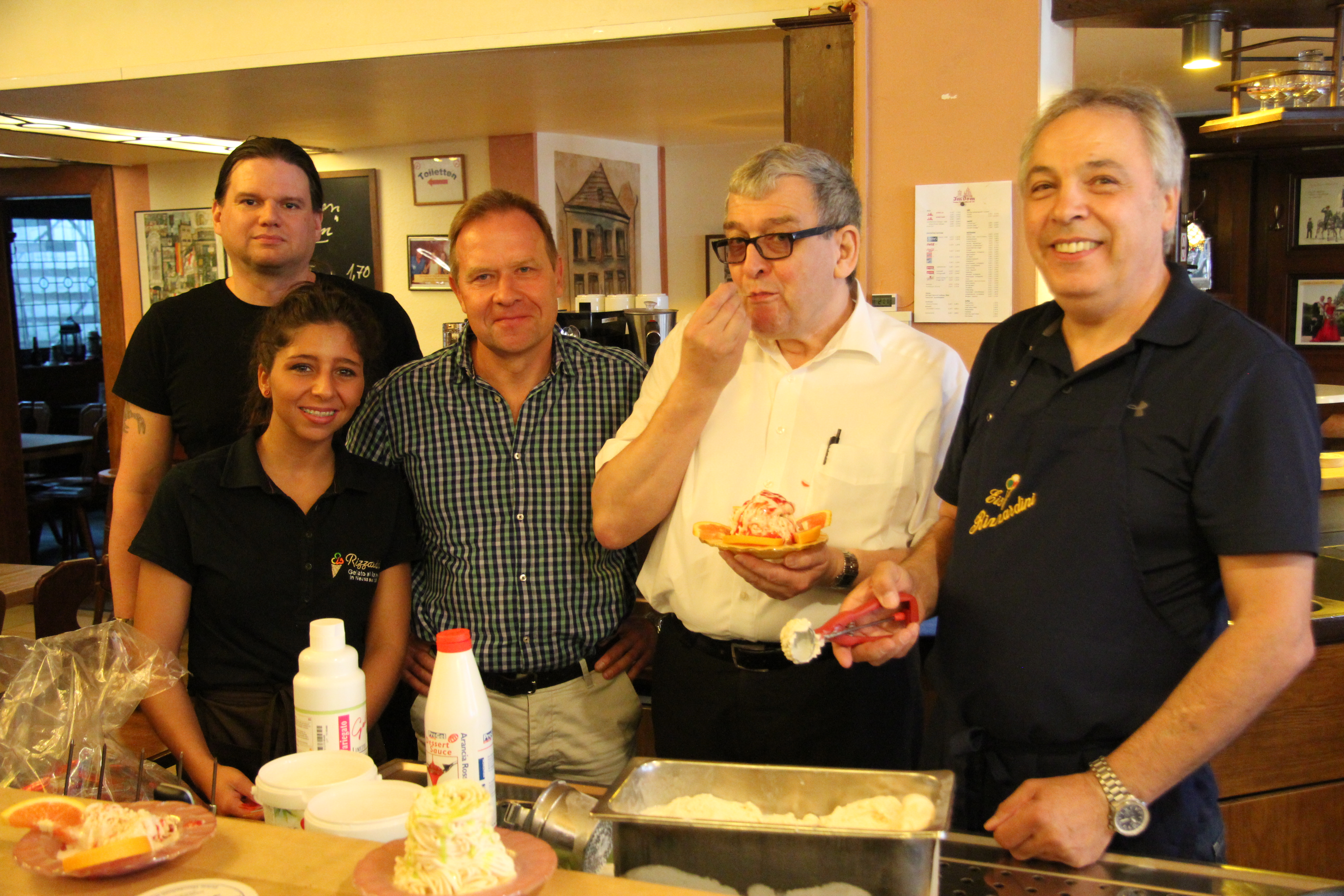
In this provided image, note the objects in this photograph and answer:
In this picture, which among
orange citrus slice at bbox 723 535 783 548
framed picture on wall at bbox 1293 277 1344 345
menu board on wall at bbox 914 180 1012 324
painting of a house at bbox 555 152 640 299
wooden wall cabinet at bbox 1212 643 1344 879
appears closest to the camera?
orange citrus slice at bbox 723 535 783 548

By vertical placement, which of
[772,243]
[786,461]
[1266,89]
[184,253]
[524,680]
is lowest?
[524,680]

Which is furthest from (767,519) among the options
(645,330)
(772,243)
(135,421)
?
(645,330)

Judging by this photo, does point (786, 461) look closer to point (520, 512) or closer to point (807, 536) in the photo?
point (807, 536)

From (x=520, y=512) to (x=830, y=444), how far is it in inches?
25.3

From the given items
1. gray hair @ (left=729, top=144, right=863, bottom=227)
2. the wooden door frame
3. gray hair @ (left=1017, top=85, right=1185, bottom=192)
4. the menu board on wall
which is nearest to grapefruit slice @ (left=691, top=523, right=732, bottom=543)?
gray hair @ (left=729, top=144, right=863, bottom=227)

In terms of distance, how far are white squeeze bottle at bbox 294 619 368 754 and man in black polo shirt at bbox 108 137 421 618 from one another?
3.93 ft

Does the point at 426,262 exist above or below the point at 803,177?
above

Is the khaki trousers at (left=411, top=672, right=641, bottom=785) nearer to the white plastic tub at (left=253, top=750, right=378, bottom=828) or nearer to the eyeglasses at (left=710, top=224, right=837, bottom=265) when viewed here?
the white plastic tub at (left=253, top=750, right=378, bottom=828)

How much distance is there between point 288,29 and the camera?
4.34m

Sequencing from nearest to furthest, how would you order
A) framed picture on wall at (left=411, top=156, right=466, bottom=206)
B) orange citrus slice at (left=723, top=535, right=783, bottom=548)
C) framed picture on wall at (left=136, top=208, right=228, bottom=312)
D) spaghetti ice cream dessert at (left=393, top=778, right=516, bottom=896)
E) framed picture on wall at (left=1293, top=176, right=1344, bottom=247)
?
spaghetti ice cream dessert at (left=393, top=778, right=516, bottom=896) → orange citrus slice at (left=723, top=535, right=783, bottom=548) → framed picture on wall at (left=411, top=156, right=466, bottom=206) → framed picture on wall at (left=136, top=208, right=228, bottom=312) → framed picture on wall at (left=1293, top=176, right=1344, bottom=247)

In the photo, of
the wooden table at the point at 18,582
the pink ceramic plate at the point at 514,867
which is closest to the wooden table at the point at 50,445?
the wooden table at the point at 18,582

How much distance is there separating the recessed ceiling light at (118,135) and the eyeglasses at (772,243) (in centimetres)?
429

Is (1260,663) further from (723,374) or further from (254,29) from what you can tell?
(254,29)

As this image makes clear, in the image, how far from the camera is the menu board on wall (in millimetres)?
3367
